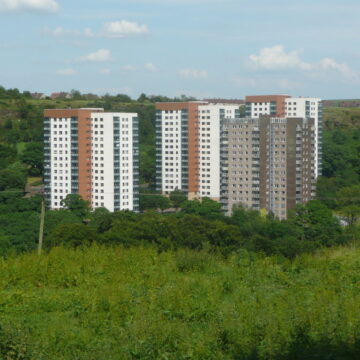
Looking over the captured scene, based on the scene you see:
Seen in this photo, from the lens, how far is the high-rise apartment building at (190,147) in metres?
39.2

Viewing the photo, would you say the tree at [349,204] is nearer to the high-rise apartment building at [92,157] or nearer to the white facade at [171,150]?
the white facade at [171,150]

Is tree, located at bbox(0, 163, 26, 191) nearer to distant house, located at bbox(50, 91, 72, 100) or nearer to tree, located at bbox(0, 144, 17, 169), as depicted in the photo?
tree, located at bbox(0, 144, 17, 169)

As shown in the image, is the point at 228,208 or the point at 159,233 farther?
the point at 228,208

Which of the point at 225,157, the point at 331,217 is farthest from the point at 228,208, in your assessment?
the point at 331,217

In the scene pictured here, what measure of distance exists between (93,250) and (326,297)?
249cm

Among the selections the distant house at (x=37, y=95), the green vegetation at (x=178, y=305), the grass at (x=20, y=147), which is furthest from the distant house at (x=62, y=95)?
the green vegetation at (x=178, y=305)

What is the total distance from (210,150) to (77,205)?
9.30 m

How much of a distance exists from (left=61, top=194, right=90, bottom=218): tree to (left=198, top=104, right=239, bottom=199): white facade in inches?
319

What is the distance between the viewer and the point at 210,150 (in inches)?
1534

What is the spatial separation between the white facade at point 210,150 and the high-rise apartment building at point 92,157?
475cm

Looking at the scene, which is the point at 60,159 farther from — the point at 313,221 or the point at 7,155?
the point at 313,221

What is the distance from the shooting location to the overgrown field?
361 centimetres

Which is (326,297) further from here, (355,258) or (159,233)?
(159,233)

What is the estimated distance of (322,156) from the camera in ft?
147
